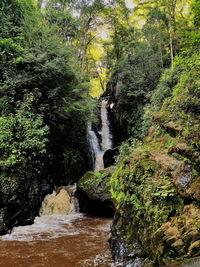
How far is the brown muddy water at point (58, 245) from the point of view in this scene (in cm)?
525

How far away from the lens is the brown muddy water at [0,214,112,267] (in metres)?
5.25

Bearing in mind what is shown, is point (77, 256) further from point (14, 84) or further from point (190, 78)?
point (14, 84)

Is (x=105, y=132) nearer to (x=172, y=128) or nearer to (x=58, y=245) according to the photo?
(x=58, y=245)

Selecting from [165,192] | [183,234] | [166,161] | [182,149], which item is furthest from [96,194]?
[183,234]

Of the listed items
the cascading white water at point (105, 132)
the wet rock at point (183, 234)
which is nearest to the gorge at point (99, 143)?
the wet rock at point (183, 234)

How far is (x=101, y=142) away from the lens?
61.6 ft

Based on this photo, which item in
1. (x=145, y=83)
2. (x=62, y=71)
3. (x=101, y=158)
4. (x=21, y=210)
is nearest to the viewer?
(x=21, y=210)

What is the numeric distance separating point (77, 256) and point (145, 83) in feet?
41.4

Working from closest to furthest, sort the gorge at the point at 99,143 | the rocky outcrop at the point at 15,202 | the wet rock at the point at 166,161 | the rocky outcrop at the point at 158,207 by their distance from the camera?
the rocky outcrop at the point at 158,207
the gorge at the point at 99,143
the wet rock at the point at 166,161
the rocky outcrop at the point at 15,202

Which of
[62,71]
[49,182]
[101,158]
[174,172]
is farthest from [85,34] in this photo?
[174,172]

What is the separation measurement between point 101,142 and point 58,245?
12690 mm

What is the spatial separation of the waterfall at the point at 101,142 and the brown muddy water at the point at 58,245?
7.39m

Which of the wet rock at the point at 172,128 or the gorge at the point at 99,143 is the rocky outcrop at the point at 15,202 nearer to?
the gorge at the point at 99,143

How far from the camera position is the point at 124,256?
4434 mm
